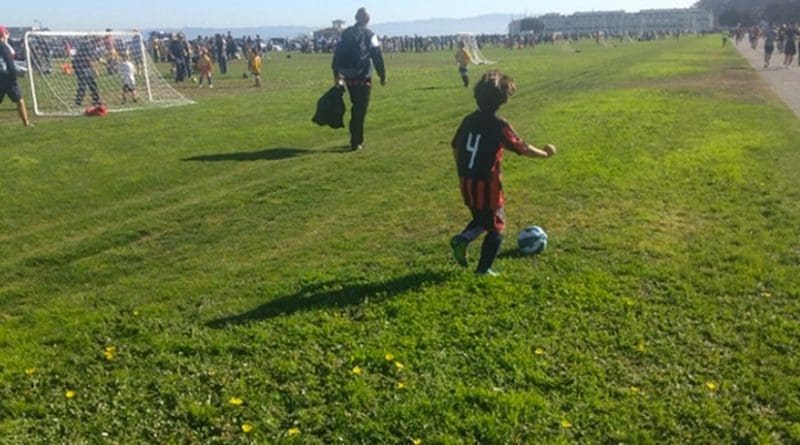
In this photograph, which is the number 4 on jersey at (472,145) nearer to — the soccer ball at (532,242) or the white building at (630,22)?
the soccer ball at (532,242)

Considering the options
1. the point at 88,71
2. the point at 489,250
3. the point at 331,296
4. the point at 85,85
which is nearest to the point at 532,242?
the point at 489,250

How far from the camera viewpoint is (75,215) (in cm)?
856

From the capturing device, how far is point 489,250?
19.5 ft

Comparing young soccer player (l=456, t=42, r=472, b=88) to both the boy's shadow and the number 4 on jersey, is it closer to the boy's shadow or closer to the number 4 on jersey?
the boy's shadow

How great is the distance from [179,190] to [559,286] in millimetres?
5718

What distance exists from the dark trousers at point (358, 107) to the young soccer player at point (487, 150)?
19.6 feet

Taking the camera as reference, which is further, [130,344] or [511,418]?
[130,344]

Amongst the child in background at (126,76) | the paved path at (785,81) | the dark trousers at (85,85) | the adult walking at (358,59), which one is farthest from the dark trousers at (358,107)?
the child in background at (126,76)

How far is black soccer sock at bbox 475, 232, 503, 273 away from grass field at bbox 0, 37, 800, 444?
14 centimetres

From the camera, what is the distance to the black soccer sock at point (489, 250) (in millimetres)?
5879

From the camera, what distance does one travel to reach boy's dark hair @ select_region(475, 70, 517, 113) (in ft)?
18.3

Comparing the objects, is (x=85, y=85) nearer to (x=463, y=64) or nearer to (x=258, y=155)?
(x=258, y=155)

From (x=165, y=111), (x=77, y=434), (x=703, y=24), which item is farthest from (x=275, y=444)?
(x=703, y=24)

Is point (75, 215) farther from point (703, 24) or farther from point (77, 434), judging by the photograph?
point (703, 24)
